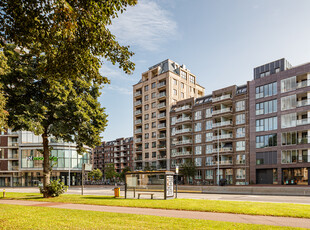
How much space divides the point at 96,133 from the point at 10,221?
13.6 m

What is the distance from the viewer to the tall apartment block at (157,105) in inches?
2766

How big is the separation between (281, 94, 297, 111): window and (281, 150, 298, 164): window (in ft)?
23.2

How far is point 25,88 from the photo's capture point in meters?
21.6

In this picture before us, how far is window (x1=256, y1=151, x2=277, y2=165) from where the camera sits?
47.1 m

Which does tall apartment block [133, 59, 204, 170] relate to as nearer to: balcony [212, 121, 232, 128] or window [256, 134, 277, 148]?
balcony [212, 121, 232, 128]

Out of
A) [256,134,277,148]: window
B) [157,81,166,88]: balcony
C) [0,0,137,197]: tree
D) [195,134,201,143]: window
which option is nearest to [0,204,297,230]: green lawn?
[0,0,137,197]: tree

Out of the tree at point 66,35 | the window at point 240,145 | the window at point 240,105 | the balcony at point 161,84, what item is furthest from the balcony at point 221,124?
the tree at point 66,35

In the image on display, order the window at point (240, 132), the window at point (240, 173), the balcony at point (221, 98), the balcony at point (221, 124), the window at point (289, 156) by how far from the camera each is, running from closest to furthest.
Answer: the window at point (289, 156), the window at point (240, 173), the window at point (240, 132), the balcony at point (221, 124), the balcony at point (221, 98)

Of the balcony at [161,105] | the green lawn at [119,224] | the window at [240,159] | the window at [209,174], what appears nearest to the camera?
the green lawn at [119,224]

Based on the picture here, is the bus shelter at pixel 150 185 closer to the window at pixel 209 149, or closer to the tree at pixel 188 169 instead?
the tree at pixel 188 169

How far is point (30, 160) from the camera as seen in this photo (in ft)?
223

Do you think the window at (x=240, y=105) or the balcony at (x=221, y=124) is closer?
the window at (x=240, y=105)

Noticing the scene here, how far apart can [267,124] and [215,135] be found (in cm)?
1167

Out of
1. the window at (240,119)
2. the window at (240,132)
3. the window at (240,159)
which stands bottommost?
the window at (240,159)
